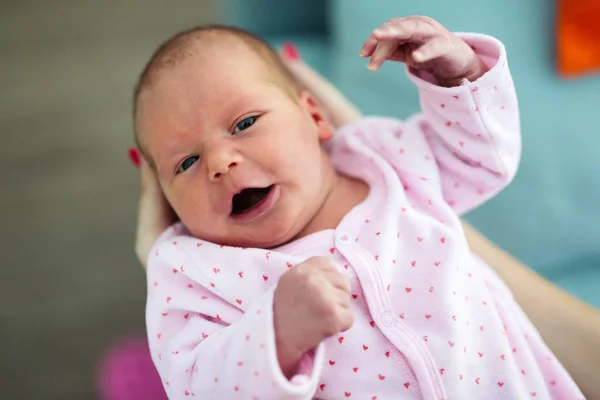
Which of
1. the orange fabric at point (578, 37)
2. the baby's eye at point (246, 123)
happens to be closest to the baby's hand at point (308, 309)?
the baby's eye at point (246, 123)

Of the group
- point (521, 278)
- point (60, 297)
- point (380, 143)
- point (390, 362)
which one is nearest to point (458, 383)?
point (390, 362)

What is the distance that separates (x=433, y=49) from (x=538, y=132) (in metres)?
0.53

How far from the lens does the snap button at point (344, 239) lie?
30.4 inches

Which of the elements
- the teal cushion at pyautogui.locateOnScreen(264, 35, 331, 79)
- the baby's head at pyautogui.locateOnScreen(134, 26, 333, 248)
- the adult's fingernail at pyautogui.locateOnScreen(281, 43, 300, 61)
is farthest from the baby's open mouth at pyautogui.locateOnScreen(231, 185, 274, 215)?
the teal cushion at pyautogui.locateOnScreen(264, 35, 331, 79)

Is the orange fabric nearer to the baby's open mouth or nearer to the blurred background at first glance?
the blurred background

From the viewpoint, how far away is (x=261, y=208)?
758mm

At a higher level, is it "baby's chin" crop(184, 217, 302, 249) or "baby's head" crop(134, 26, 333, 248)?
"baby's head" crop(134, 26, 333, 248)

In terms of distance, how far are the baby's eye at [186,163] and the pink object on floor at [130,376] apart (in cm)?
38

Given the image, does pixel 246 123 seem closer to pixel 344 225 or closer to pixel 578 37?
pixel 344 225

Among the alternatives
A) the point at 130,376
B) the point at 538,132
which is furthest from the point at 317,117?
the point at 130,376

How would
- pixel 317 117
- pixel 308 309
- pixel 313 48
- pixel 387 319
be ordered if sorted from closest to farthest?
pixel 308 309
pixel 387 319
pixel 317 117
pixel 313 48

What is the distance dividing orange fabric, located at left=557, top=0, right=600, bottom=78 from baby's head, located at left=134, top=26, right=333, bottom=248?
0.60m

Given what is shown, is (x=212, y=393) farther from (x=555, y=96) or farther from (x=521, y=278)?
(x=555, y=96)

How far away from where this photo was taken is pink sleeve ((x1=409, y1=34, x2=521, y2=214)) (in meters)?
0.76
